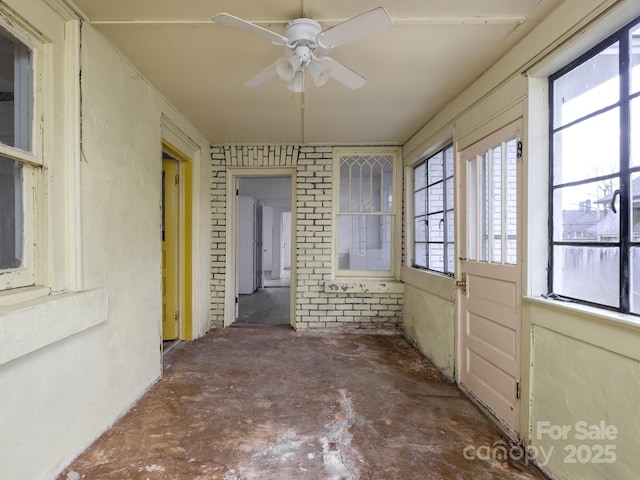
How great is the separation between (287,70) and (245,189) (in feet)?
19.2

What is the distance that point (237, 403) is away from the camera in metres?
2.46

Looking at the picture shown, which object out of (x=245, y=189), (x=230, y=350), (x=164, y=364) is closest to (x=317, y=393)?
(x=230, y=350)

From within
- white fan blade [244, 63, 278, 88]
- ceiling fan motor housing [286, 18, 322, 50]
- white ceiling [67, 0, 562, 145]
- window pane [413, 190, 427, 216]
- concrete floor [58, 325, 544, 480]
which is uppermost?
white ceiling [67, 0, 562, 145]

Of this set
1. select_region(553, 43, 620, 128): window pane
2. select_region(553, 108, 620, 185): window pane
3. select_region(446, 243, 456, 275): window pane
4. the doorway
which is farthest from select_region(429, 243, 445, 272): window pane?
the doorway

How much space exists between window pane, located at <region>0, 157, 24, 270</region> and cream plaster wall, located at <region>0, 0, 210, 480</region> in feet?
0.48

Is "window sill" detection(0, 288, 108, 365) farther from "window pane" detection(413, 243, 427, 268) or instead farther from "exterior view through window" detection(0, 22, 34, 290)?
"window pane" detection(413, 243, 427, 268)

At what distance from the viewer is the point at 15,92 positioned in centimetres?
161

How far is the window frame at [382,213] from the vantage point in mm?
4398

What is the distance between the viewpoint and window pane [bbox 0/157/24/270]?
155 cm

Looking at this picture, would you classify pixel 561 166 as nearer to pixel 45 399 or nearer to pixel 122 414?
pixel 45 399

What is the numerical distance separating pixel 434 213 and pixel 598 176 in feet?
6.16

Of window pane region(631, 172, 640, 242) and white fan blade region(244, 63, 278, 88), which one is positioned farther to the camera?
white fan blade region(244, 63, 278, 88)

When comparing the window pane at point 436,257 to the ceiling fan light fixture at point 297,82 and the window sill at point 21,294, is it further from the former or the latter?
the window sill at point 21,294

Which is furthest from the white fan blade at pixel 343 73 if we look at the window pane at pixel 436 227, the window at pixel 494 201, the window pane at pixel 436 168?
the window pane at pixel 436 227
